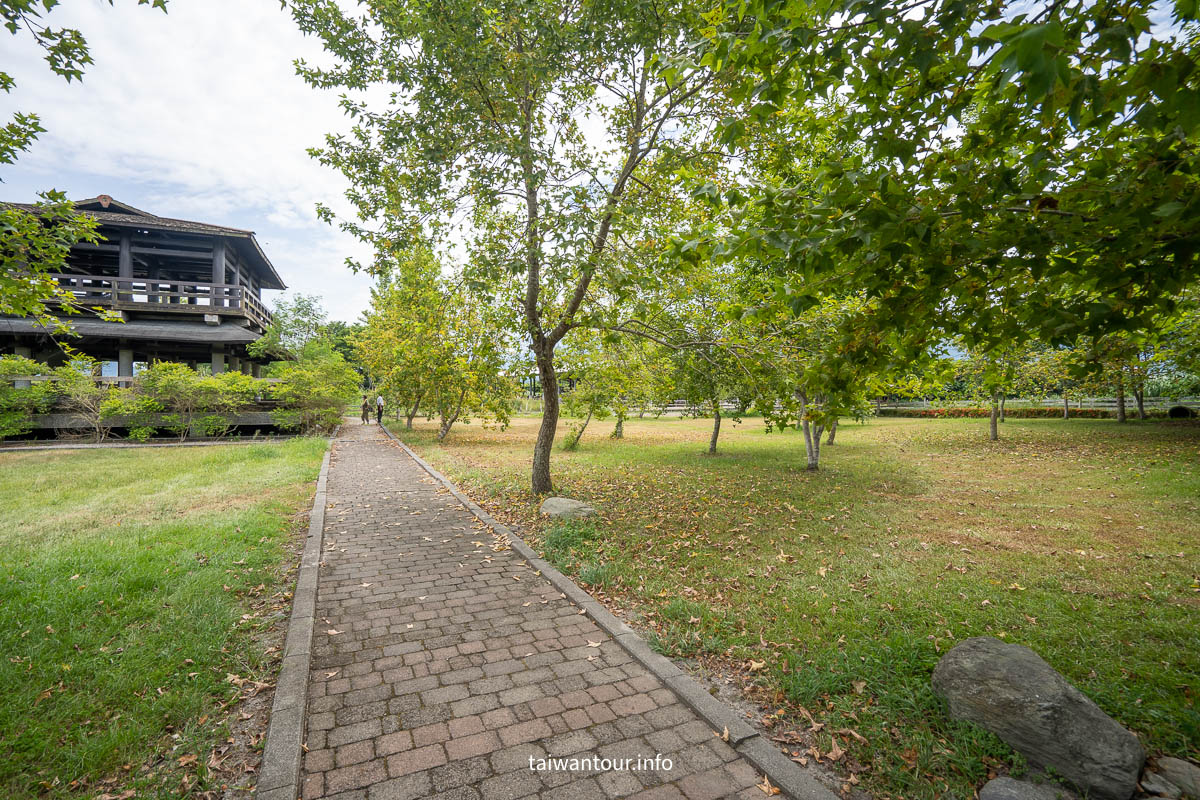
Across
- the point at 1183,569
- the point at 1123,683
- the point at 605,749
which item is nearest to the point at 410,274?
the point at 605,749

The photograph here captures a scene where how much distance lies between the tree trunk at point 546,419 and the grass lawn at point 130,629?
13.1 ft

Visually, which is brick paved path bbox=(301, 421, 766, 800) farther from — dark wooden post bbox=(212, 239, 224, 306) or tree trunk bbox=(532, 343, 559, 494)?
dark wooden post bbox=(212, 239, 224, 306)

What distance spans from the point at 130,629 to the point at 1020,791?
6.31 metres

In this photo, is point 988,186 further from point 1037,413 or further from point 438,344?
point 1037,413

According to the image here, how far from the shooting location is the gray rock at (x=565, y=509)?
7730 mm

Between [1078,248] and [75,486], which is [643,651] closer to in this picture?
[1078,248]

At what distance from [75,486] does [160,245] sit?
18.7 m

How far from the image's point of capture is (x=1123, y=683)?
3.45 m

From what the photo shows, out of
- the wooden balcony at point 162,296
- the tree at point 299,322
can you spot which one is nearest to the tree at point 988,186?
the wooden balcony at point 162,296

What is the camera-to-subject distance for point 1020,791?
250cm

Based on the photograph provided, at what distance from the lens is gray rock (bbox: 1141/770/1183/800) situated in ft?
8.28

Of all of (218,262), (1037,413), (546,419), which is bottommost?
(1037,413)

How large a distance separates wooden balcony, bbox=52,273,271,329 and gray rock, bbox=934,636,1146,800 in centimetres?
2672

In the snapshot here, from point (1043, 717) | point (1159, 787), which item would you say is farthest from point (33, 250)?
point (1159, 787)
